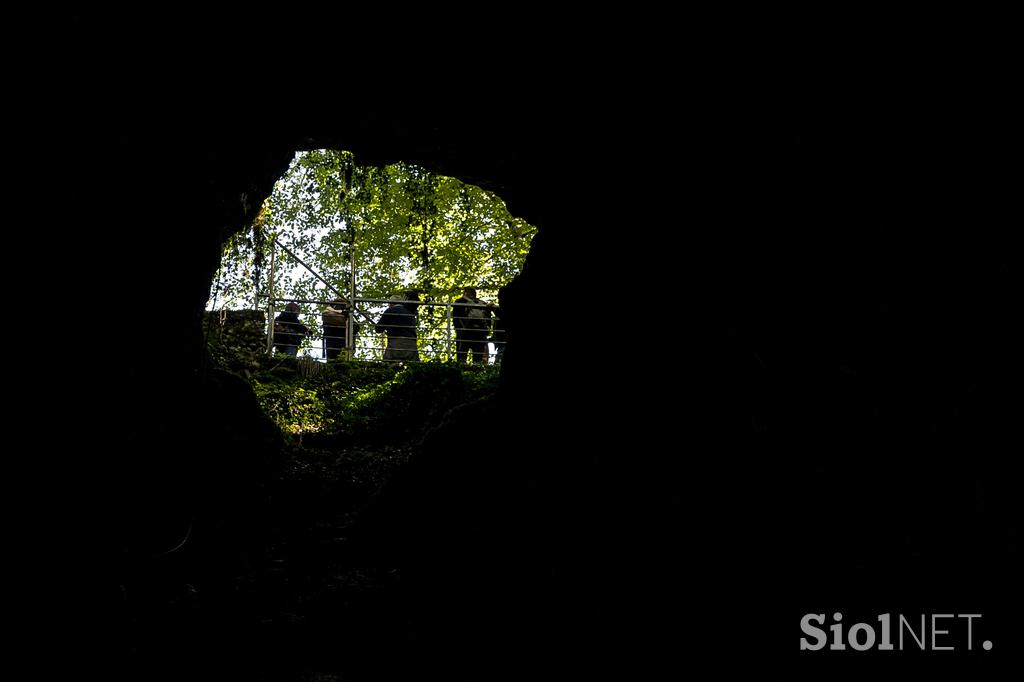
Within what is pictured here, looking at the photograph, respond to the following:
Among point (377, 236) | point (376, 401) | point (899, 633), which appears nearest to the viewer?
point (899, 633)

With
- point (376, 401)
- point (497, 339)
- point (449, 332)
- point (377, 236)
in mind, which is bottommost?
point (376, 401)

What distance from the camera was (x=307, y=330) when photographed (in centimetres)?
1241

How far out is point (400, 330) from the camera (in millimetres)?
13391

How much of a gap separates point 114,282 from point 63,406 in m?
0.82

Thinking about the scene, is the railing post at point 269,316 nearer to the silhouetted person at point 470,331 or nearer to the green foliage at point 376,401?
the green foliage at point 376,401

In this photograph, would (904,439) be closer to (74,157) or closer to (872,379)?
(872,379)

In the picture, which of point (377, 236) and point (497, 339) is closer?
point (497, 339)

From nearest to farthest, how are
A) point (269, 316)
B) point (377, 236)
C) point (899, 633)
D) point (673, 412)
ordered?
point (899, 633) → point (673, 412) → point (269, 316) → point (377, 236)

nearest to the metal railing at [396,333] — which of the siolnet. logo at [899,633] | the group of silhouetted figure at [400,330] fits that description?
the group of silhouetted figure at [400,330]

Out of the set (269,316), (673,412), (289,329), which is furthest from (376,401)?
(673,412)

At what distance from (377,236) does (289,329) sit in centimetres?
561

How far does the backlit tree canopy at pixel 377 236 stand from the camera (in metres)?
7.88

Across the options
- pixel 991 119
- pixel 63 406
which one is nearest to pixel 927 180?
pixel 991 119

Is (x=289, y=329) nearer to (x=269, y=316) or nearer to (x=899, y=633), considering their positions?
(x=269, y=316)
